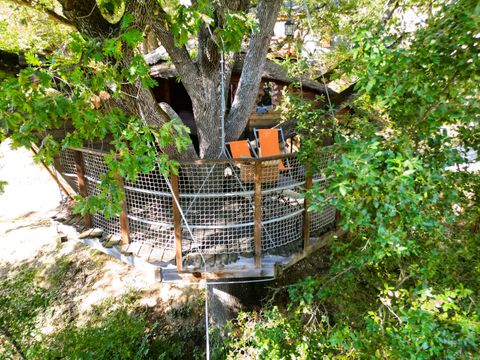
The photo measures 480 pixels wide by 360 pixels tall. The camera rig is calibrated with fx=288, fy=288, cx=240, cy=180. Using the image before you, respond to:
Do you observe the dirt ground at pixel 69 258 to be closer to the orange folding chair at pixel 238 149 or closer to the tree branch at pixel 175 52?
the orange folding chair at pixel 238 149

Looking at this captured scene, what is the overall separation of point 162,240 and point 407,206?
9.27ft

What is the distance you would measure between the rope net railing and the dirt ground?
1839 millimetres

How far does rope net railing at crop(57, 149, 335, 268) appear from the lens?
A: 350 cm

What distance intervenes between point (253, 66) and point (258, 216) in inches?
81.9

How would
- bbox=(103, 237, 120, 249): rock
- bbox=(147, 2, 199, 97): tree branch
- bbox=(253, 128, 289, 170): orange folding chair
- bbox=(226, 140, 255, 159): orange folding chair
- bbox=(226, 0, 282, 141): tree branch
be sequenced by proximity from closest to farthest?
bbox=(147, 2, 199, 97): tree branch
bbox=(226, 0, 282, 141): tree branch
bbox=(103, 237, 120, 249): rock
bbox=(226, 140, 255, 159): orange folding chair
bbox=(253, 128, 289, 170): orange folding chair

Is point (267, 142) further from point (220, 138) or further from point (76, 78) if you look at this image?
point (76, 78)

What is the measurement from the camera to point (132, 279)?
279 inches

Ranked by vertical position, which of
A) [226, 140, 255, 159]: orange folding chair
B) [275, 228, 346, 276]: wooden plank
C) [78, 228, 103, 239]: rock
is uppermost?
[226, 140, 255, 159]: orange folding chair

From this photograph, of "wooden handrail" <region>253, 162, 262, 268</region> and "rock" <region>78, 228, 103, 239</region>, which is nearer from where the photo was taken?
"wooden handrail" <region>253, 162, 262, 268</region>

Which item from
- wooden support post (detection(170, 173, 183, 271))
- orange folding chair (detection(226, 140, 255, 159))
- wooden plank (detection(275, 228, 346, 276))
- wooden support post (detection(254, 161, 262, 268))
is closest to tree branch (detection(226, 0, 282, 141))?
orange folding chair (detection(226, 140, 255, 159))

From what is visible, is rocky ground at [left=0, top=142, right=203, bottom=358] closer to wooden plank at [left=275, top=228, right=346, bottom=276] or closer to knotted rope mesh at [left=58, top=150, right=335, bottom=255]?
knotted rope mesh at [left=58, top=150, right=335, bottom=255]

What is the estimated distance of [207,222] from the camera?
12.2 feet

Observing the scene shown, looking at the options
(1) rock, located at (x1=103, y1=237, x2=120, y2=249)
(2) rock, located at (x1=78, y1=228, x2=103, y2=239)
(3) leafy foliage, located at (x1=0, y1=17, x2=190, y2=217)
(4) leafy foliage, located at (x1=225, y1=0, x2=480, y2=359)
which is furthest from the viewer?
(2) rock, located at (x1=78, y1=228, x2=103, y2=239)

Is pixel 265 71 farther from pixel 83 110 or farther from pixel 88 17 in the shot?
pixel 83 110
